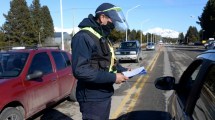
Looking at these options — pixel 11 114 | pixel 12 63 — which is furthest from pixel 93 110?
pixel 12 63

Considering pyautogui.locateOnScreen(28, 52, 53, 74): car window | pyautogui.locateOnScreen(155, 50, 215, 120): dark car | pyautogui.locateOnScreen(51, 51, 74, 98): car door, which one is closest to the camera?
pyautogui.locateOnScreen(155, 50, 215, 120): dark car

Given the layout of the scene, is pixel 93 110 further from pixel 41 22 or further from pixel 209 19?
pixel 41 22

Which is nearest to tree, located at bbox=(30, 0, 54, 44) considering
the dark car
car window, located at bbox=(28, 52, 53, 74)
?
car window, located at bbox=(28, 52, 53, 74)

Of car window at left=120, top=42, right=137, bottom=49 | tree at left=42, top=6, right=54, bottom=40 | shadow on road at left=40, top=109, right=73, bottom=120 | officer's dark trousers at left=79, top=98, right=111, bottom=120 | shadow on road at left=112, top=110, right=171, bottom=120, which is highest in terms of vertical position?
tree at left=42, top=6, right=54, bottom=40

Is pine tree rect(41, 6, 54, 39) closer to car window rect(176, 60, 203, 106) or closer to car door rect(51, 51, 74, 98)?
car door rect(51, 51, 74, 98)

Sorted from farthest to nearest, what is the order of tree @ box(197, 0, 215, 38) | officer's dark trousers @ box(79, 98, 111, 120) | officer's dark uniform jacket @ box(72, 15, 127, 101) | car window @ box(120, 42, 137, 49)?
tree @ box(197, 0, 215, 38), car window @ box(120, 42, 137, 49), officer's dark trousers @ box(79, 98, 111, 120), officer's dark uniform jacket @ box(72, 15, 127, 101)

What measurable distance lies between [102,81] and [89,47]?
1.16ft

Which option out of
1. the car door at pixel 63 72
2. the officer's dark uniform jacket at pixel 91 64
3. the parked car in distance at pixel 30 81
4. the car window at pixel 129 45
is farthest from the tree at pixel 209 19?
the officer's dark uniform jacket at pixel 91 64

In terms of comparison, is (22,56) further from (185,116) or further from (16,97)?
(185,116)

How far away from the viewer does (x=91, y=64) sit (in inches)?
143

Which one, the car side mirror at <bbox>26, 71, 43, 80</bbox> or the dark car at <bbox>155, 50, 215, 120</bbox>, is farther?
the car side mirror at <bbox>26, 71, 43, 80</bbox>

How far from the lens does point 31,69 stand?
23.3 ft

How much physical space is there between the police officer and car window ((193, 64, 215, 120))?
81 cm

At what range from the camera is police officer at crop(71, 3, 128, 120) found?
138 inches
